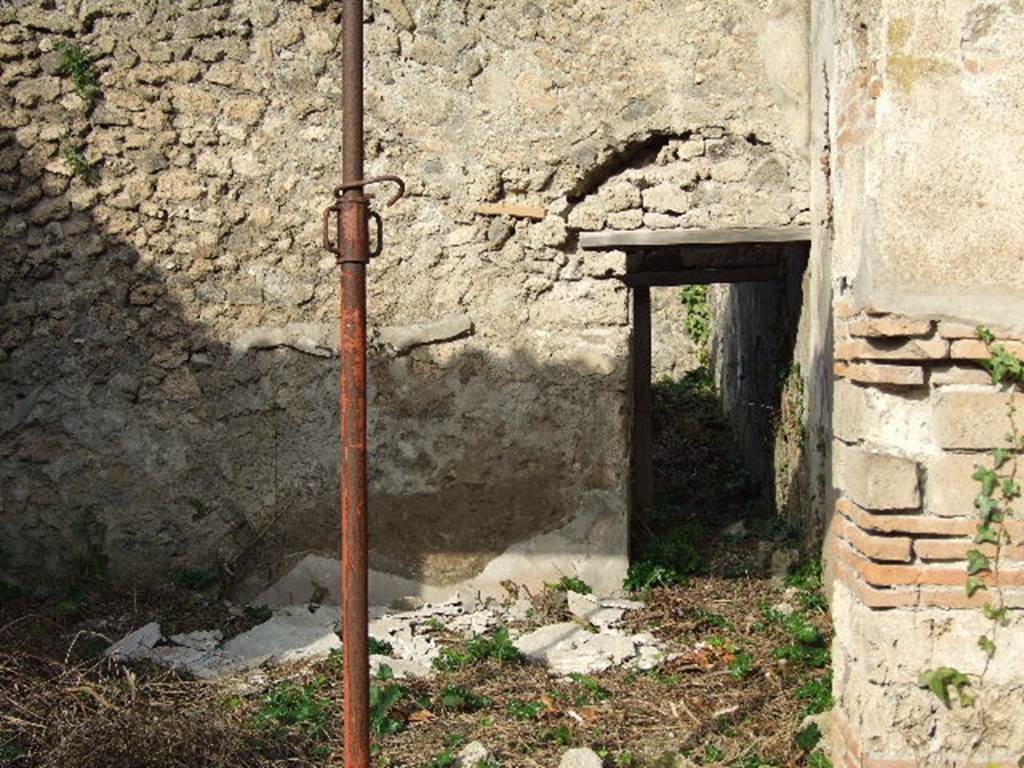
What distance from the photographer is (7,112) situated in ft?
19.0

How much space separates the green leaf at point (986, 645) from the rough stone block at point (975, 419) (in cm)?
56

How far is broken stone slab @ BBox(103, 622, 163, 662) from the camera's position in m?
4.95

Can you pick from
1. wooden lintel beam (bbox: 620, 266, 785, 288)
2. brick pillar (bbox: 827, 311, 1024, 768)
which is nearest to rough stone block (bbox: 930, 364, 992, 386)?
brick pillar (bbox: 827, 311, 1024, 768)

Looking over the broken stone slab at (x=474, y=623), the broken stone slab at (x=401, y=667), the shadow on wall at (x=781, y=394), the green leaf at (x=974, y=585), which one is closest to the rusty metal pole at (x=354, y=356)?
the green leaf at (x=974, y=585)

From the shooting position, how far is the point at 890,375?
3.24 m

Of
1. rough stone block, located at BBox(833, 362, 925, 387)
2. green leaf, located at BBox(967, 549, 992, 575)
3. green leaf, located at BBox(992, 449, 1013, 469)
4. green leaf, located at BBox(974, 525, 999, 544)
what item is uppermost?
rough stone block, located at BBox(833, 362, 925, 387)

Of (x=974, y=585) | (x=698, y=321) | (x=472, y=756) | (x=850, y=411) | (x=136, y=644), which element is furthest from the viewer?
(x=698, y=321)

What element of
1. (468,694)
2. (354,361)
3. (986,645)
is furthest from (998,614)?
(468,694)

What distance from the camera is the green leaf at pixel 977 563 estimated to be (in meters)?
3.19

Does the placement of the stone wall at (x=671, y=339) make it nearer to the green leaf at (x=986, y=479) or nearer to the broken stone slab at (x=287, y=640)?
the broken stone slab at (x=287, y=640)

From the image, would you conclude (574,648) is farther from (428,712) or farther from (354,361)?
(354,361)

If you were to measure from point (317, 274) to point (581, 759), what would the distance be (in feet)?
10.1

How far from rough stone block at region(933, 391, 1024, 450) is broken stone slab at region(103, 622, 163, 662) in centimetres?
354

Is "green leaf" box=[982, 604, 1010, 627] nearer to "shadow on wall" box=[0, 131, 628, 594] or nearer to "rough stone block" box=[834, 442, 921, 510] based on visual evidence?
"rough stone block" box=[834, 442, 921, 510]
